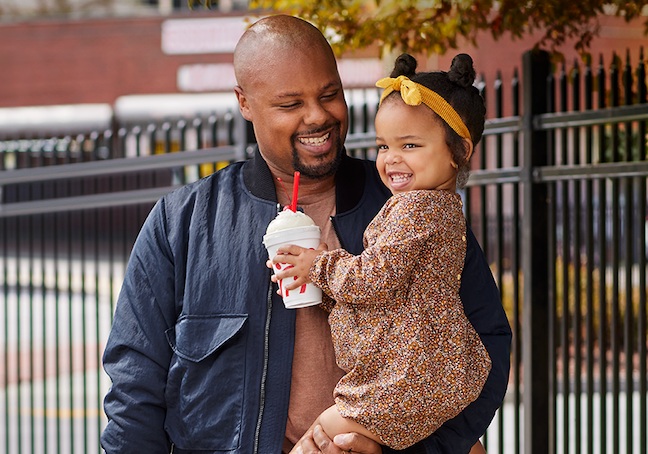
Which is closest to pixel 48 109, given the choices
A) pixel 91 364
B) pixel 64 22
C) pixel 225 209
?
pixel 64 22

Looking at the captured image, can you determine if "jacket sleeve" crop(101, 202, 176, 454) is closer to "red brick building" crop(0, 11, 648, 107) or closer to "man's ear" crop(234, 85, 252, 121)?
"man's ear" crop(234, 85, 252, 121)

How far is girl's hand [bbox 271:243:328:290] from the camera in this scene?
2.56m

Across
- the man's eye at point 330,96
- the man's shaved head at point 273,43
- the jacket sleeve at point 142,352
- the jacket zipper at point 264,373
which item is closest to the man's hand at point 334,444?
the jacket zipper at point 264,373

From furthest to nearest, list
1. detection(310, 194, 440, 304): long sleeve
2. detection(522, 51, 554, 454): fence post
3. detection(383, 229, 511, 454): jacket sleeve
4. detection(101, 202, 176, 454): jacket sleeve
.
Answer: detection(522, 51, 554, 454): fence post, detection(101, 202, 176, 454): jacket sleeve, detection(383, 229, 511, 454): jacket sleeve, detection(310, 194, 440, 304): long sleeve

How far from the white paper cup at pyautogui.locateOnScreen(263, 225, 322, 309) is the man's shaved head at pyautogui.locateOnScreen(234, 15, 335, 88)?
574mm

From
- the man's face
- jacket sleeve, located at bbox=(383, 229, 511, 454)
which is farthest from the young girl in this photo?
the man's face

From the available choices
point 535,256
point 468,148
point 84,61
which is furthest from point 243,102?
point 84,61

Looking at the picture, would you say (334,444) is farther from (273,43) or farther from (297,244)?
(273,43)

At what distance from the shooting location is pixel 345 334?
100.0 inches

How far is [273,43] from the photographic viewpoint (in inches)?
115

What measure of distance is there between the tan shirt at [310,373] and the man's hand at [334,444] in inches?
4.4

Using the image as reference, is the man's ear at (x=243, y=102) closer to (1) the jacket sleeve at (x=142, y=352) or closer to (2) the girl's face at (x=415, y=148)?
(1) the jacket sleeve at (x=142, y=352)

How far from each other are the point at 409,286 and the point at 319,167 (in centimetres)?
50

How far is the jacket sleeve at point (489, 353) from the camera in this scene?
2682 mm
